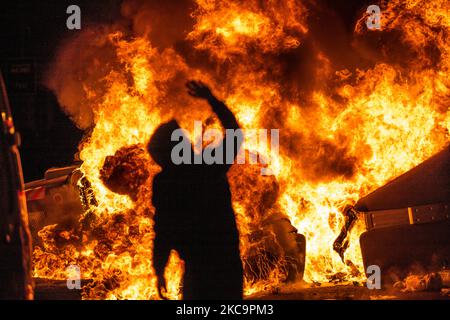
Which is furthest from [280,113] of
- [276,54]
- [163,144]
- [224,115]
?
[163,144]

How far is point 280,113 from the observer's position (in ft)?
24.0

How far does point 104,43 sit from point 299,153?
11.1 feet

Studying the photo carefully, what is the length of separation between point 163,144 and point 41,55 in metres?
3.57

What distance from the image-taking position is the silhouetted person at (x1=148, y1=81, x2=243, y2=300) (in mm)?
5293

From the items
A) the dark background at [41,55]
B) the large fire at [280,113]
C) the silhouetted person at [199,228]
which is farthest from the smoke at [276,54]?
the silhouetted person at [199,228]

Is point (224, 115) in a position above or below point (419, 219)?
above

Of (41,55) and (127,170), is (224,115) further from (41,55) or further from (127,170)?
(41,55)

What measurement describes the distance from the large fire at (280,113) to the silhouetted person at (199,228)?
933mm

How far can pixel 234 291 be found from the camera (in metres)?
5.18

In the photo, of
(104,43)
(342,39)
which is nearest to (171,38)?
(104,43)

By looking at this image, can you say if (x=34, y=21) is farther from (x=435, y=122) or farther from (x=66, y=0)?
(x=435, y=122)

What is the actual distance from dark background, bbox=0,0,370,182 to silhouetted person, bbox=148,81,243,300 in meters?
3.02

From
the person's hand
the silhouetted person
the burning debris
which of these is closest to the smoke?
the person's hand

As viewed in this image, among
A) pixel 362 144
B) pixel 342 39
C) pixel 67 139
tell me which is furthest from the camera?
pixel 67 139
